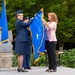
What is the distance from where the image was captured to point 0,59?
12312 millimetres

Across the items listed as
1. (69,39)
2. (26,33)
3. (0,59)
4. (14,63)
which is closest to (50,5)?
(69,39)

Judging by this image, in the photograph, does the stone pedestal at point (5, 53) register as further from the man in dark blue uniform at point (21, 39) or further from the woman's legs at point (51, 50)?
the woman's legs at point (51, 50)

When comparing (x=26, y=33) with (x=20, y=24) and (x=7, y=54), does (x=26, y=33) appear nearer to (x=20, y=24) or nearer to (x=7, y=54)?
(x=20, y=24)

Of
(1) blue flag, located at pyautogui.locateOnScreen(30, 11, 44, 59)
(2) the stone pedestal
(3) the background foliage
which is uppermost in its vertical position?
(3) the background foliage

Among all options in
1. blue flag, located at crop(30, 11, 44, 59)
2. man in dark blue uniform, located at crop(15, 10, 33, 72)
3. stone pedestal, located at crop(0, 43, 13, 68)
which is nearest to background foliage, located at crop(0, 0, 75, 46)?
stone pedestal, located at crop(0, 43, 13, 68)

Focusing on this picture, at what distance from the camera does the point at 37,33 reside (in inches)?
430

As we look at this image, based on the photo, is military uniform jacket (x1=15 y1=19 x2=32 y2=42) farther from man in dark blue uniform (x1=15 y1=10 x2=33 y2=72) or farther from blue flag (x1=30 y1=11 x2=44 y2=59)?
blue flag (x1=30 y1=11 x2=44 y2=59)

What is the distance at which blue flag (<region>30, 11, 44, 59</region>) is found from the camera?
10.8m

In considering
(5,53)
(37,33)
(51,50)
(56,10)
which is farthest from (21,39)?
(56,10)

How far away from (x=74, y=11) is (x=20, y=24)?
15.0m

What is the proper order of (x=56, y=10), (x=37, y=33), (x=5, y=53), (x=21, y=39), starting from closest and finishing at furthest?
(x=21, y=39) → (x=37, y=33) → (x=5, y=53) → (x=56, y=10)

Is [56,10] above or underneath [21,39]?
above

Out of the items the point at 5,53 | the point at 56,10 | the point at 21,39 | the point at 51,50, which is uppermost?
the point at 56,10

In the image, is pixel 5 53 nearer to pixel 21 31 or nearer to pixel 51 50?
pixel 21 31
